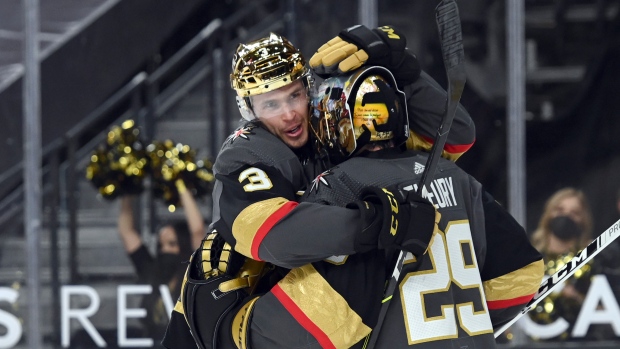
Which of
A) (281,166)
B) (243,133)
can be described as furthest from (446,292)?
(243,133)

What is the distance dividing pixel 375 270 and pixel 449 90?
45 centimetres

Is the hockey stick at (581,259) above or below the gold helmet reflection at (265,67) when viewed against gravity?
below

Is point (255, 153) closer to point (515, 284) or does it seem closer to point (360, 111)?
point (360, 111)

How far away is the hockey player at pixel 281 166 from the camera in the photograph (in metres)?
2.16

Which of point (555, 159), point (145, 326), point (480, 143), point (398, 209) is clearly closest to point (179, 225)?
point (145, 326)

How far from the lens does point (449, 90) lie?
2312 millimetres

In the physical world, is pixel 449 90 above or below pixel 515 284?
above

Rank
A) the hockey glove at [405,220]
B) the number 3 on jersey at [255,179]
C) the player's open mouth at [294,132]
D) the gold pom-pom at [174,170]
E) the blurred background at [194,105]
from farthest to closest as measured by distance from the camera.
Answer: the gold pom-pom at [174,170] → the blurred background at [194,105] → the player's open mouth at [294,132] → the number 3 on jersey at [255,179] → the hockey glove at [405,220]

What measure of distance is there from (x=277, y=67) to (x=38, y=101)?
3232 mm

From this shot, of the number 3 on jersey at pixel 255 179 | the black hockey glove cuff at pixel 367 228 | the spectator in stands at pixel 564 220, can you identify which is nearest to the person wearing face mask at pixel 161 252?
the spectator in stands at pixel 564 220

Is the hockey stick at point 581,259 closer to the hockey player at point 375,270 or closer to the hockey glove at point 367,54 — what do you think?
the hockey player at point 375,270

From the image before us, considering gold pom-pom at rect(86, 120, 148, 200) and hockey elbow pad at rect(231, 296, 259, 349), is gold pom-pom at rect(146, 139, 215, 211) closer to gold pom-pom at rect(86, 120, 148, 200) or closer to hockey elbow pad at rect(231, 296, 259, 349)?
gold pom-pom at rect(86, 120, 148, 200)

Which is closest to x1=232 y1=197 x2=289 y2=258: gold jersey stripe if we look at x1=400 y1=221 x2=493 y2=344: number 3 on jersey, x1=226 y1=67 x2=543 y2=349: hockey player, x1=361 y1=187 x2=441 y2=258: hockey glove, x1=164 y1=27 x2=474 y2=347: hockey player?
x1=164 y1=27 x2=474 y2=347: hockey player

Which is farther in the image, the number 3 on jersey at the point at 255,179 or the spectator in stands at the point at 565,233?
the spectator in stands at the point at 565,233
